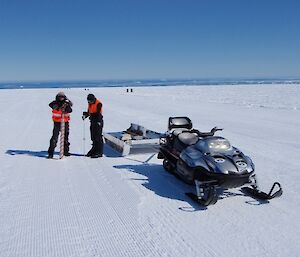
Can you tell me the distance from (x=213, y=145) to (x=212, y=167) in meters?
0.55

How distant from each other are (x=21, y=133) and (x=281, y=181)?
8.82 meters

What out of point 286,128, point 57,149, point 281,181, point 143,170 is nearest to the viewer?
point 281,181

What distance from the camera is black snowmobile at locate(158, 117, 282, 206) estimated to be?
509cm

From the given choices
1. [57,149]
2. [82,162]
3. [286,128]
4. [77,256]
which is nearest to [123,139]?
[82,162]

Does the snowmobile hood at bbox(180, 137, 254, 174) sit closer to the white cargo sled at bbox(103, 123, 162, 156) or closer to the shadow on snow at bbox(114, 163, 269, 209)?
the shadow on snow at bbox(114, 163, 269, 209)

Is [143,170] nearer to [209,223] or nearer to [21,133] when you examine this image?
[209,223]

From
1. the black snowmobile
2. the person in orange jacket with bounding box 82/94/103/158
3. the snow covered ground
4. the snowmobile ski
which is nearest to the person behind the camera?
the snow covered ground

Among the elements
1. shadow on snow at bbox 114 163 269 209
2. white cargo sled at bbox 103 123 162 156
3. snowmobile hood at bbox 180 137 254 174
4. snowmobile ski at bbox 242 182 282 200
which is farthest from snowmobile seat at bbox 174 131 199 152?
white cargo sled at bbox 103 123 162 156

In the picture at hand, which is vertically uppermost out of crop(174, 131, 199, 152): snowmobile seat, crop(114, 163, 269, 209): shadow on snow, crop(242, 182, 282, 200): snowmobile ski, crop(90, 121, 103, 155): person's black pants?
crop(174, 131, 199, 152): snowmobile seat

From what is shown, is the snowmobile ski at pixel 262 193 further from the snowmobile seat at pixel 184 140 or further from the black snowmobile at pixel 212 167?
the snowmobile seat at pixel 184 140

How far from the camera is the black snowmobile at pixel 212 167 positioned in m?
5.09

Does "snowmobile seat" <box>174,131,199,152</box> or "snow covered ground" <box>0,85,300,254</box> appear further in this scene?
"snowmobile seat" <box>174,131,199,152</box>

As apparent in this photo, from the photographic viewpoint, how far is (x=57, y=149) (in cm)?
940

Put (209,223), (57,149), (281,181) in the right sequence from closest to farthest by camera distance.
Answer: (209,223)
(281,181)
(57,149)
